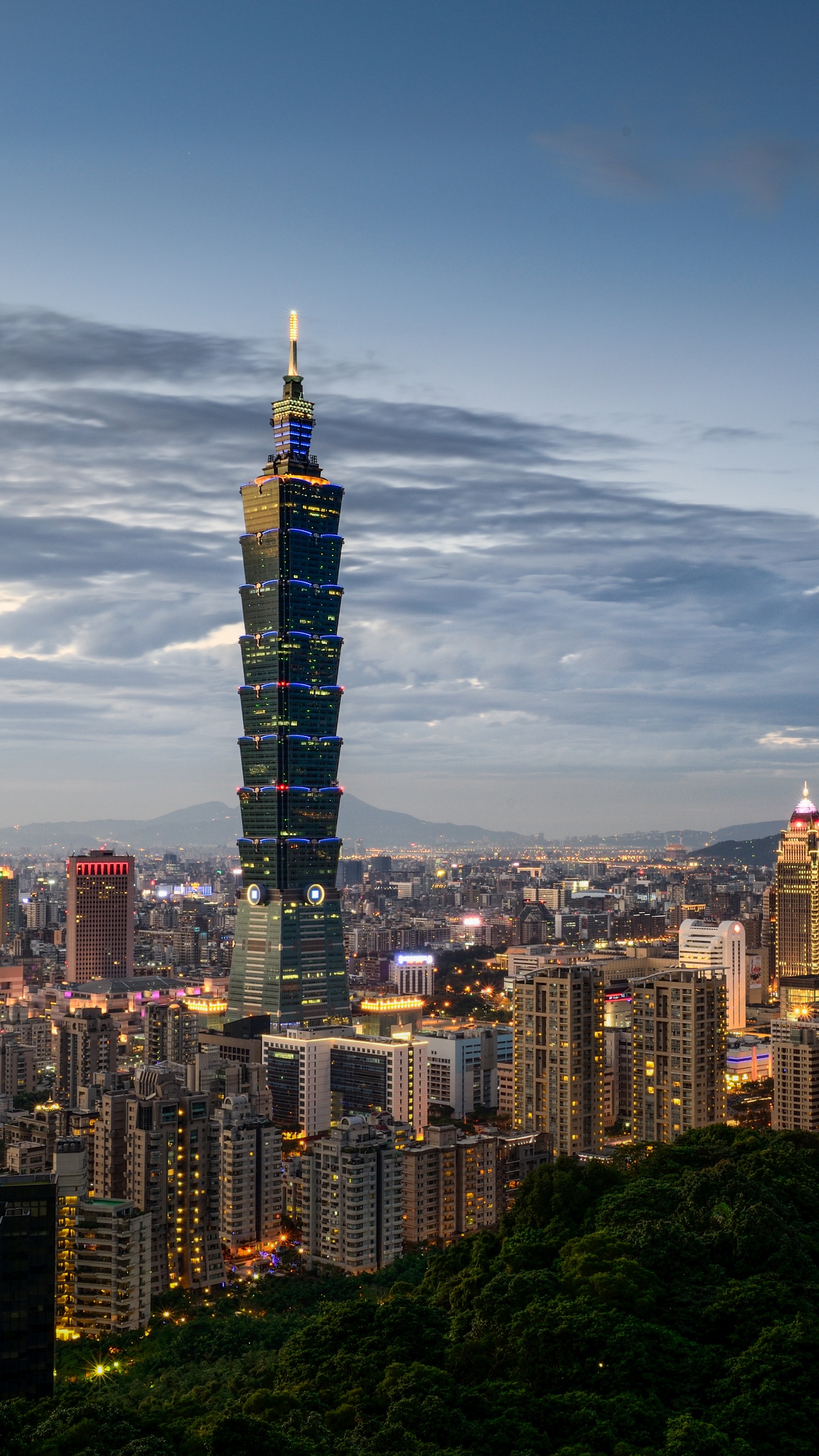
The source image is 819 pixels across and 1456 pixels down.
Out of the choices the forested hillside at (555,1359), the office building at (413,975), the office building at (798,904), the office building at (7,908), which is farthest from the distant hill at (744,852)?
the forested hillside at (555,1359)

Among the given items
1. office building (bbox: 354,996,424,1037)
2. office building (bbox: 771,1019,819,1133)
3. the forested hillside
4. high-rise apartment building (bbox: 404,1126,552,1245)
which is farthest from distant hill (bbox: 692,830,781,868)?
the forested hillside

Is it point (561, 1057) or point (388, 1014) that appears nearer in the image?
point (561, 1057)

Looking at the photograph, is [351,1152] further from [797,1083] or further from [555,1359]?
[797,1083]

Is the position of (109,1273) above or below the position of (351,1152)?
below

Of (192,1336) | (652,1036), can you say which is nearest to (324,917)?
(652,1036)

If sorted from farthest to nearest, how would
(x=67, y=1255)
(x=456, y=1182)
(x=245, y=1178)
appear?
(x=456, y=1182) → (x=245, y=1178) → (x=67, y=1255)

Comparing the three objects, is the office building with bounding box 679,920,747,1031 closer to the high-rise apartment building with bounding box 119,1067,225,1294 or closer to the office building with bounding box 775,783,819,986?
the office building with bounding box 775,783,819,986

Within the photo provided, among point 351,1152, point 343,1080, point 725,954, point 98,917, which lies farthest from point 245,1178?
point 98,917
